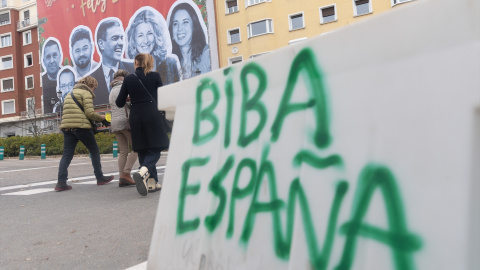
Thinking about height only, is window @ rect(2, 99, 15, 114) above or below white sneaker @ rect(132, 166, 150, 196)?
above

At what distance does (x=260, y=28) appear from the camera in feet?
111

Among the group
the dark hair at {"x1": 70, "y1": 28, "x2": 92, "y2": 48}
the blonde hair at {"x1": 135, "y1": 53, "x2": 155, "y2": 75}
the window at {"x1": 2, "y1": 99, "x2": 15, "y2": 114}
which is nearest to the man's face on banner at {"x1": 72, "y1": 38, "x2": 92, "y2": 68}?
the dark hair at {"x1": 70, "y1": 28, "x2": 92, "y2": 48}

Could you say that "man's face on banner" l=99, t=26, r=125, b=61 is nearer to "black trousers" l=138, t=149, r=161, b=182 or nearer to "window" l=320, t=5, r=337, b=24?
"window" l=320, t=5, r=337, b=24

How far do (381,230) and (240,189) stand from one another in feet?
2.21

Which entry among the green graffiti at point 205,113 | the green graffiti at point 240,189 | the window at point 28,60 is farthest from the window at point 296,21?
the window at point 28,60

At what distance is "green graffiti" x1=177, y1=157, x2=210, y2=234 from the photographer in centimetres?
187

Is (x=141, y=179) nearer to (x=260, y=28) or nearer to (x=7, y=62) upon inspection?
(x=260, y=28)

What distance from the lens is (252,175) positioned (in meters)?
1.65

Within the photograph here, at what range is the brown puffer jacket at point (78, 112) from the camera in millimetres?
5988

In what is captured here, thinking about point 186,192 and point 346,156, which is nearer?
point 346,156

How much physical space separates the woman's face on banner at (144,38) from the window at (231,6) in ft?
25.9

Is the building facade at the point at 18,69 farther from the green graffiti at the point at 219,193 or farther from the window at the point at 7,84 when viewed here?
the green graffiti at the point at 219,193

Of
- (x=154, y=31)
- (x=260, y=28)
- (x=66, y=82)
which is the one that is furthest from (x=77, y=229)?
(x=66, y=82)

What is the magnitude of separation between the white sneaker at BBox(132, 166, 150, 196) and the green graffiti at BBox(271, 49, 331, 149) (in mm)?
3330
